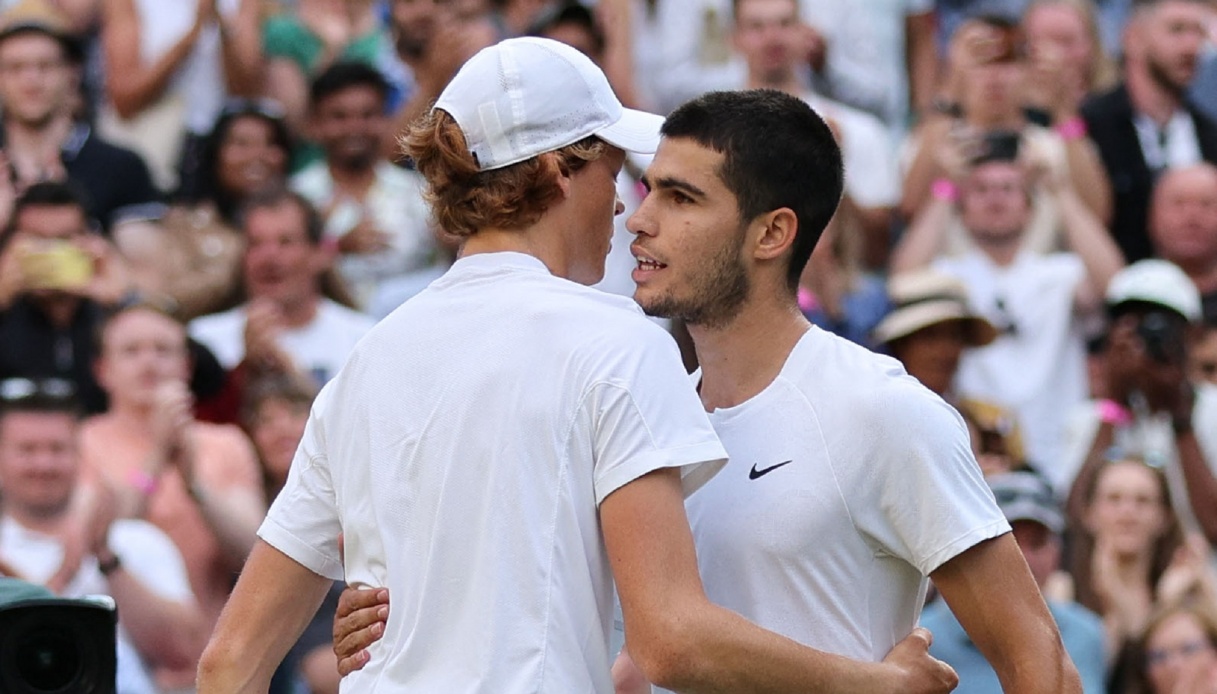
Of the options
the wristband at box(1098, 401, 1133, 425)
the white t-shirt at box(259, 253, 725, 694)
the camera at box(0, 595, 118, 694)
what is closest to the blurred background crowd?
the wristband at box(1098, 401, 1133, 425)

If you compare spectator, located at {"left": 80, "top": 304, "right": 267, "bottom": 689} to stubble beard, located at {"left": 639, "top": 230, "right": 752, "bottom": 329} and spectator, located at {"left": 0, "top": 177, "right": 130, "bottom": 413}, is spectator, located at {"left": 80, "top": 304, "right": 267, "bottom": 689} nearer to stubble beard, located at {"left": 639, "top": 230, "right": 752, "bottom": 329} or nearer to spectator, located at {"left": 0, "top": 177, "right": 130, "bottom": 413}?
spectator, located at {"left": 0, "top": 177, "right": 130, "bottom": 413}

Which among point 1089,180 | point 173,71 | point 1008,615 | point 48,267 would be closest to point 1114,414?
point 1089,180

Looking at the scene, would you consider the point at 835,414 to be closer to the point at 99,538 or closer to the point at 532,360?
the point at 532,360

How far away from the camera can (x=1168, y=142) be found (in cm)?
825

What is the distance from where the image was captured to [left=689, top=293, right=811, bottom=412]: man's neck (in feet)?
10.1

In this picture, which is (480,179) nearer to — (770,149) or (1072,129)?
(770,149)

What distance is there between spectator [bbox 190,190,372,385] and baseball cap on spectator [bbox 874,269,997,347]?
6.05 ft

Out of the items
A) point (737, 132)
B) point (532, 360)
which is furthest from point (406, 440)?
point (737, 132)

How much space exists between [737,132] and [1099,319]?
4763 mm

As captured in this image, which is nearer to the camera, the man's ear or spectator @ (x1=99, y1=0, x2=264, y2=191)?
the man's ear

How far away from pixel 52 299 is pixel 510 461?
4450mm

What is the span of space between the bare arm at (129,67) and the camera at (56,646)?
4901 millimetres

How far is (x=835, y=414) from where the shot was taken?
9.60 feet

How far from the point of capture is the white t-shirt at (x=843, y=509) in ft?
9.43
